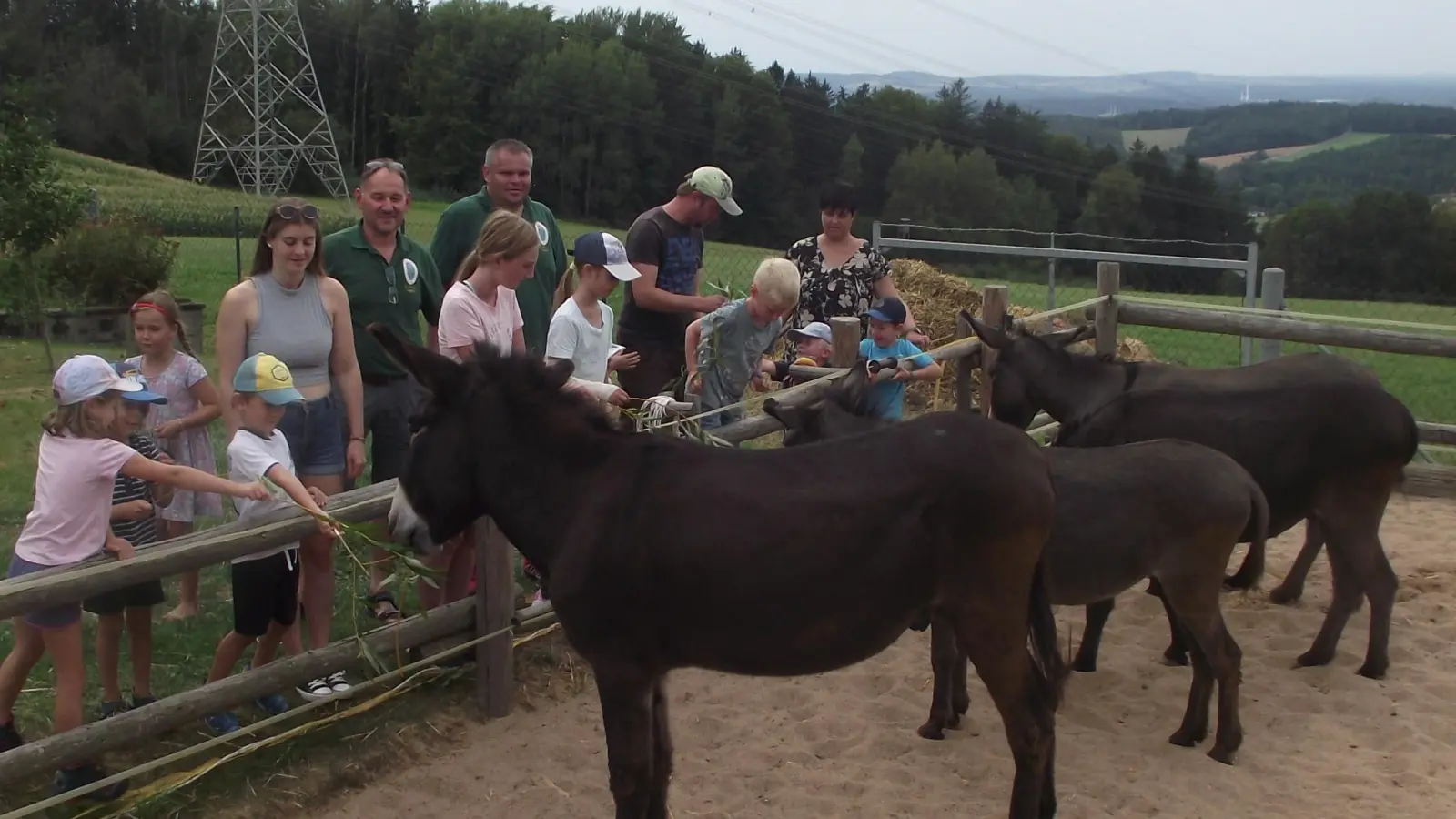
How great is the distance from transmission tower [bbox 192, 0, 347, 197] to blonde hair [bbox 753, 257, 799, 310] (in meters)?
39.7

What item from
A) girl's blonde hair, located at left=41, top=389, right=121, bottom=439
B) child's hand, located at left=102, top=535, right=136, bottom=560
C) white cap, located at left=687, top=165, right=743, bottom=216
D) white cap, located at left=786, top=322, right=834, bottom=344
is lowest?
child's hand, located at left=102, top=535, right=136, bottom=560

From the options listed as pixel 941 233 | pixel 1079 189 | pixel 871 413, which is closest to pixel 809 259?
pixel 871 413

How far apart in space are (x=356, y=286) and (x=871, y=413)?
7.27 ft

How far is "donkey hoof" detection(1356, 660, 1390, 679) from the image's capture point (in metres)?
5.65

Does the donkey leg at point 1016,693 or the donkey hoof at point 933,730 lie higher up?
the donkey leg at point 1016,693

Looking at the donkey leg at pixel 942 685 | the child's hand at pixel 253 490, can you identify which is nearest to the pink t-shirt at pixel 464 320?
the child's hand at pixel 253 490

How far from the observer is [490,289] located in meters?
4.96

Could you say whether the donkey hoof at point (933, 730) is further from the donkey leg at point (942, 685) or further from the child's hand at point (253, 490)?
the child's hand at point (253, 490)

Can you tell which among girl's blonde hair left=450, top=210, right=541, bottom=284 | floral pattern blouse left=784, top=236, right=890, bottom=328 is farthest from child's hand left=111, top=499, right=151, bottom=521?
floral pattern blouse left=784, top=236, right=890, bottom=328

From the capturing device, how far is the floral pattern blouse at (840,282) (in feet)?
21.2

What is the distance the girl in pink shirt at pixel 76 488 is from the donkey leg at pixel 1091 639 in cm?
372

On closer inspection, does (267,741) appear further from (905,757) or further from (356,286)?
(905,757)

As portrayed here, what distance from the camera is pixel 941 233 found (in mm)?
34188

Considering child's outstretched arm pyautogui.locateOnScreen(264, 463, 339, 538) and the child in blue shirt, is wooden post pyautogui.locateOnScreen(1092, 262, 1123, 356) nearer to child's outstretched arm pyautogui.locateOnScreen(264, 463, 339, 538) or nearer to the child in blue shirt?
the child in blue shirt
